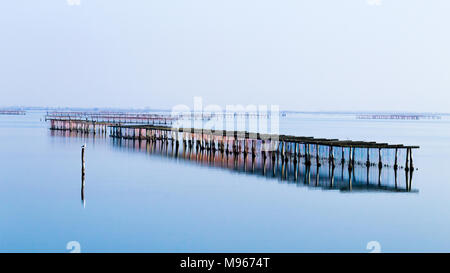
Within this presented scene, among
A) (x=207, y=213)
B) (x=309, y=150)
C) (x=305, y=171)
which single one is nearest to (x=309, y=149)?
(x=309, y=150)

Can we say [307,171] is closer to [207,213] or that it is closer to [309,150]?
[309,150]

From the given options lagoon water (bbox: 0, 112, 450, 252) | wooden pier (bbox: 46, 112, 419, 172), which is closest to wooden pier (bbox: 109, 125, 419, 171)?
wooden pier (bbox: 46, 112, 419, 172)

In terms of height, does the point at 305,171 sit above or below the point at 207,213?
above

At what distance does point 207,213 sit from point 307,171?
377 inches

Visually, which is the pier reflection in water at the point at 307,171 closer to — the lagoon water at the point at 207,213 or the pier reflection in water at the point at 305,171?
the pier reflection in water at the point at 305,171

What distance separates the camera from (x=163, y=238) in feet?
46.1

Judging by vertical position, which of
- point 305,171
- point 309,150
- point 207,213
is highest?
point 309,150

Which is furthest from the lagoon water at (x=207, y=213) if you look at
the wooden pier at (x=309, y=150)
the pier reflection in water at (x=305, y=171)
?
the wooden pier at (x=309, y=150)

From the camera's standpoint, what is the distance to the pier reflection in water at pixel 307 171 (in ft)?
71.8

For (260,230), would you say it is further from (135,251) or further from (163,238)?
(135,251)

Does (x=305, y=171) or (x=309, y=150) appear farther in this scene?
(x=309, y=150)

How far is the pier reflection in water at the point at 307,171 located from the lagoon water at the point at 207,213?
1.66 ft

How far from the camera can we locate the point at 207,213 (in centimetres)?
1708
